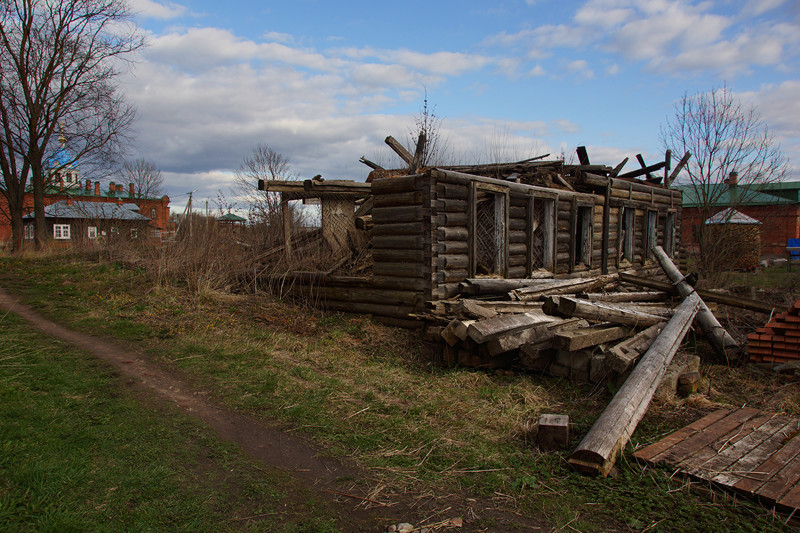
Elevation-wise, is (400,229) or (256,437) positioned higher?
(400,229)

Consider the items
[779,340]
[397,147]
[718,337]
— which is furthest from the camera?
[397,147]

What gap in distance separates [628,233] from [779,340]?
9833 millimetres

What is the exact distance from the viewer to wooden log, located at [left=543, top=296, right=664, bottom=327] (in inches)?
265

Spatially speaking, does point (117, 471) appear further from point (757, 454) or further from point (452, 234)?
point (452, 234)

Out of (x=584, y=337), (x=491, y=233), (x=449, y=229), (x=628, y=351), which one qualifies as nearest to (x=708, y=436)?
(x=628, y=351)

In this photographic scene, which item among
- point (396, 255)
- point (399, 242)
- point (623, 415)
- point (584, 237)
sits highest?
point (584, 237)

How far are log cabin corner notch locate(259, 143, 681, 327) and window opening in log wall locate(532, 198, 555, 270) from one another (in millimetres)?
24

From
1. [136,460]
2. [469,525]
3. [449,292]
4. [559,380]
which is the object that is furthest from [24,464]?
[449,292]

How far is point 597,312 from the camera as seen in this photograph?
705cm

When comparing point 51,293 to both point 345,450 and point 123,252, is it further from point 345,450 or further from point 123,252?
point 345,450

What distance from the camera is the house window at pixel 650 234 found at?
17.4 m

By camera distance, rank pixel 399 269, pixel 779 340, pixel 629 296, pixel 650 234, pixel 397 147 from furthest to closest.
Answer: pixel 650 234, pixel 397 147, pixel 629 296, pixel 399 269, pixel 779 340

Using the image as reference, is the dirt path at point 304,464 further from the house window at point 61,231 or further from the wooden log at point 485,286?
the house window at point 61,231

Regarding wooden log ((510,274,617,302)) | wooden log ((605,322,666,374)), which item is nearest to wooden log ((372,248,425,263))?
wooden log ((510,274,617,302))
